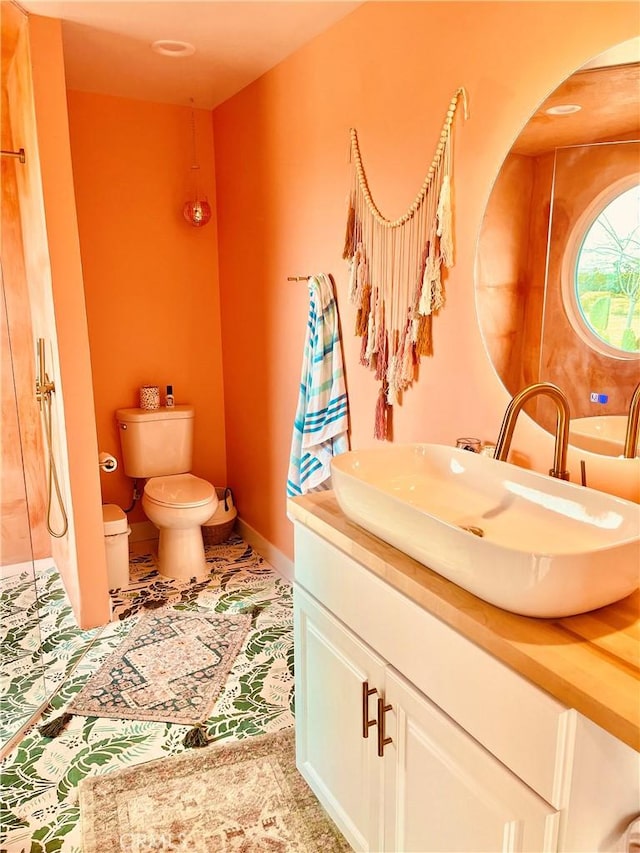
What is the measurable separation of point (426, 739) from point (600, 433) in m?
0.80

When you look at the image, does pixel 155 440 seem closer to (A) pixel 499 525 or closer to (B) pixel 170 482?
(B) pixel 170 482

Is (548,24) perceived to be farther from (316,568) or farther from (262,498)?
(262,498)

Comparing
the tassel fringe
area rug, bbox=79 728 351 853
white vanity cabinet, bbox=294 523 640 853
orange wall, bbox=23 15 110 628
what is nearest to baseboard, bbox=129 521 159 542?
orange wall, bbox=23 15 110 628

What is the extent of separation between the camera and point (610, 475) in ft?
4.99

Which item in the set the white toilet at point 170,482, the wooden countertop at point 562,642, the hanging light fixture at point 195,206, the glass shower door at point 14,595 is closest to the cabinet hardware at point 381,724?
the wooden countertop at point 562,642

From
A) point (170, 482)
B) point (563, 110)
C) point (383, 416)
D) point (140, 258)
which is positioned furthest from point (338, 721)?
point (140, 258)

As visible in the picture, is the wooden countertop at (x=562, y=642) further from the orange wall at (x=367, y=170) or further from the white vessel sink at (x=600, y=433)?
the orange wall at (x=367, y=170)

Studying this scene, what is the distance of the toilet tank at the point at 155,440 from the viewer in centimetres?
347

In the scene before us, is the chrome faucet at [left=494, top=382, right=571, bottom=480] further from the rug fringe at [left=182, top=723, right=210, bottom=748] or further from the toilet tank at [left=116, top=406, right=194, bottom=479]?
the toilet tank at [left=116, top=406, right=194, bottom=479]

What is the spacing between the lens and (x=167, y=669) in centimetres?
254

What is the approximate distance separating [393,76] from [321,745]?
2.04 m

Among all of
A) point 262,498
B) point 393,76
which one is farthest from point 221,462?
point 393,76

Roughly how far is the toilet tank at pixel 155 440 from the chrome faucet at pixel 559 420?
7.82 ft

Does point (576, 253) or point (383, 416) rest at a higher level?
point (576, 253)
